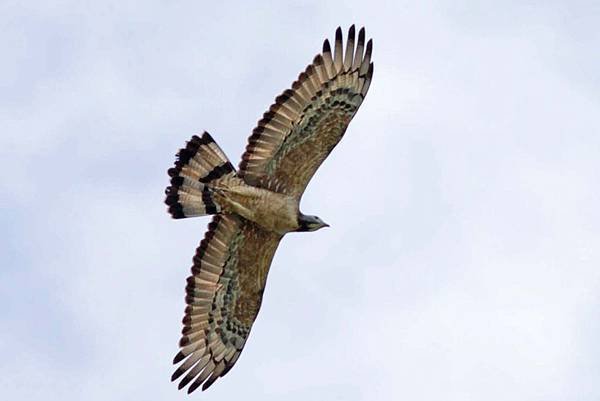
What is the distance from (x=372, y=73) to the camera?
64.3ft

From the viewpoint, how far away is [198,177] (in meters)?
19.6

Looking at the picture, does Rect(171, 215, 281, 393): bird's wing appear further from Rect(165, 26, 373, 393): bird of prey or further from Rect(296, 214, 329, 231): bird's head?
Rect(296, 214, 329, 231): bird's head

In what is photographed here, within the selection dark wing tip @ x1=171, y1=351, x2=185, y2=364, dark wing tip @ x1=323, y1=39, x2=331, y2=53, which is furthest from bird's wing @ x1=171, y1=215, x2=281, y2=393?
dark wing tip @ x1=323, y1=39, x2=331, y2=53

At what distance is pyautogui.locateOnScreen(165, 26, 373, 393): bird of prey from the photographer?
19.3 metres

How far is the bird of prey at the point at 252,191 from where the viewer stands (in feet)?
63.3

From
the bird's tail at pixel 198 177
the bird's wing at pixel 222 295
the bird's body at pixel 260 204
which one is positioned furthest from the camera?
the bird's wing at pixel 222 295

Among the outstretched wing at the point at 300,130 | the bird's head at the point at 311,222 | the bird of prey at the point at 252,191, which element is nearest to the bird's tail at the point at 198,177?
the bird of prey at the point at 252,191

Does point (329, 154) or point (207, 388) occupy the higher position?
point (329, 154)

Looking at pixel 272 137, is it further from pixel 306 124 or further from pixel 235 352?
pixel 235 352

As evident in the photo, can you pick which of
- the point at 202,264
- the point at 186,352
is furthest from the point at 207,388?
the point at 202,264

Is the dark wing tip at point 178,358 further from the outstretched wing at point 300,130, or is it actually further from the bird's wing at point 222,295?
the outstretched wing at point 300,130

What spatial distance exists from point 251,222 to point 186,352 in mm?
2197

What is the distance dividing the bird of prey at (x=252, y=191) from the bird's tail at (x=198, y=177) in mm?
14

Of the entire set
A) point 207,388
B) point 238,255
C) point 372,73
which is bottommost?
point 207,388
